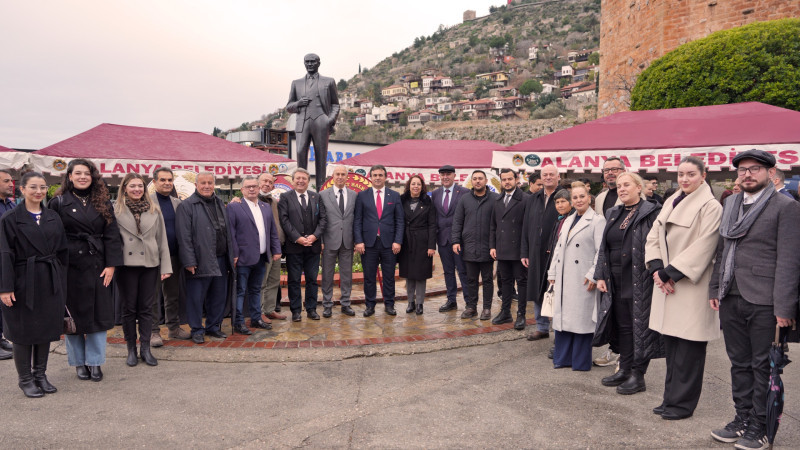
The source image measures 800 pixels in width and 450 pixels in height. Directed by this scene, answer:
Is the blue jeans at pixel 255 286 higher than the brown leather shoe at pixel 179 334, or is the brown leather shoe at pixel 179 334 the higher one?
the blue jeans at pixel 255 286

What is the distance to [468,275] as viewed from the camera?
21.6ft

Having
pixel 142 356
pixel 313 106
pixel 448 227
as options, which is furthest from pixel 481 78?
pixel 142 356

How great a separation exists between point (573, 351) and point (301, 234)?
11.3 ft

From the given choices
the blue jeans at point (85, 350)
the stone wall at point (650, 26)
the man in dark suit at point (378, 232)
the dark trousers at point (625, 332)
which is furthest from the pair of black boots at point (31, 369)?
the stone wall at point (650, 26)

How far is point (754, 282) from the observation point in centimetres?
308

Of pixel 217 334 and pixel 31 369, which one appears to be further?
pixel 217 334

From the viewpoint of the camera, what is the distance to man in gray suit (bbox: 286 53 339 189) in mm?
9398

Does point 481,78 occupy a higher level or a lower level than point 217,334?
higher

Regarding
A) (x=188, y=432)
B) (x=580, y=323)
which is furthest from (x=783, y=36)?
(x=188, y=432)

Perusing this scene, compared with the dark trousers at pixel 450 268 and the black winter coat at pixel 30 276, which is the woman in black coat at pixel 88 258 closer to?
the black winter coat at pixel 30 276

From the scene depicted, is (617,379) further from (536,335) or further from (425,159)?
(425,159)

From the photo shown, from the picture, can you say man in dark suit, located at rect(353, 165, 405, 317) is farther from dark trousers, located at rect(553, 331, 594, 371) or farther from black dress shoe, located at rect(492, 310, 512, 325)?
dark trousers, located at rect(553, 331, 594, 371)

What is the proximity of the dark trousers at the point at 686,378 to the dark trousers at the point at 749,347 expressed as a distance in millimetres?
244

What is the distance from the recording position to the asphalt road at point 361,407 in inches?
126
